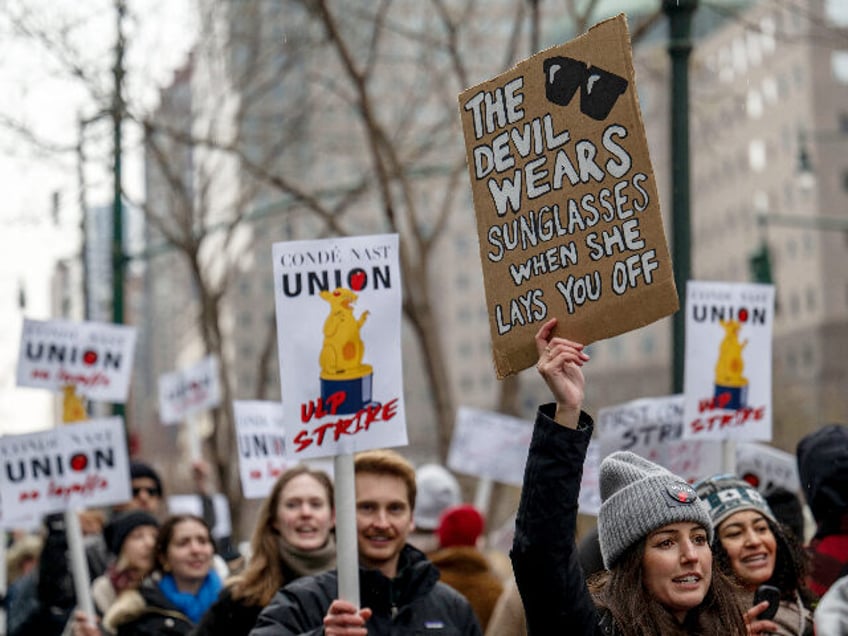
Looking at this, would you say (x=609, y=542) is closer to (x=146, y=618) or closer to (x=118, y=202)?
(x=146, y=618)

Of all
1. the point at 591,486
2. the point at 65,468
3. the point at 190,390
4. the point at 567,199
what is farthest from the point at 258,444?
the point at 190,390

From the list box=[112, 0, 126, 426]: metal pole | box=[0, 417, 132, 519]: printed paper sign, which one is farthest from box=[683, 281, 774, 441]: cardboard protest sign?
box=[112, 0, 126, 426]: metal pole

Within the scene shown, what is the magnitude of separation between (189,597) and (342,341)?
109 inches

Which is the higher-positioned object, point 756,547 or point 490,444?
point 490,444

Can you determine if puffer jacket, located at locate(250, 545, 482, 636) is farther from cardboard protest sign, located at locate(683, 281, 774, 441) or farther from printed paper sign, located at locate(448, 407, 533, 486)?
printed paper sign, located at locate(448, 407, 533, 486)

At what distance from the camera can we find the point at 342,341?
6.01m

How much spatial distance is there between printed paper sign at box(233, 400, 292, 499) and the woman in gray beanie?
4627 mm

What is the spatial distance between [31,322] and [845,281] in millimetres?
85173

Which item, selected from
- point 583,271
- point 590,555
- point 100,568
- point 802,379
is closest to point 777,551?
point 590,555

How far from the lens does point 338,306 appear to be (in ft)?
19.8

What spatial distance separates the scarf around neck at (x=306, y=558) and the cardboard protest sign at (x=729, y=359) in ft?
6.67

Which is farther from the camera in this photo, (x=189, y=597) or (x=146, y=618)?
(x=189, y=597)

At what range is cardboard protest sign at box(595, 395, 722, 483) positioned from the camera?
840 centimetres

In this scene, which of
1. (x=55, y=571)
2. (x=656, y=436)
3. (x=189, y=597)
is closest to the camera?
(x=189, y=597)
